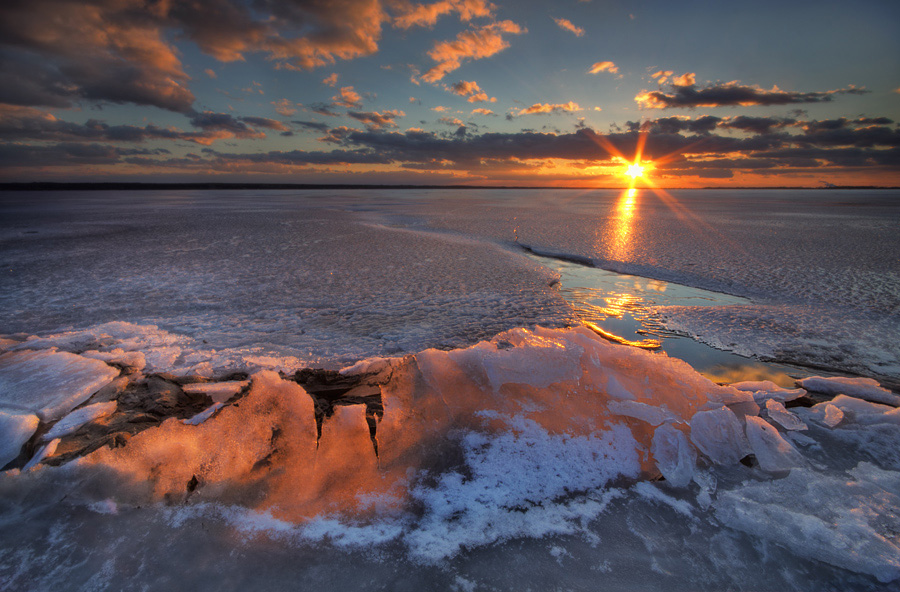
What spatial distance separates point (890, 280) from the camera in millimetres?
5758

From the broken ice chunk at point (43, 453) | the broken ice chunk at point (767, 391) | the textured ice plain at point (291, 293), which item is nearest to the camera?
the broken ice chunk at point (43, 453)

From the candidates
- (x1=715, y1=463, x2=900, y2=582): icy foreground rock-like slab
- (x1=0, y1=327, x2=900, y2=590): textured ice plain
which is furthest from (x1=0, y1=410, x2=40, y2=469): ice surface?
→ (x1=715, y1=463, x2=900, y2=582): icy foreground rock-like slab

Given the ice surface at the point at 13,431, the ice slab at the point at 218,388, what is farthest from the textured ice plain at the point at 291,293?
the ice surface at the point at 13,431

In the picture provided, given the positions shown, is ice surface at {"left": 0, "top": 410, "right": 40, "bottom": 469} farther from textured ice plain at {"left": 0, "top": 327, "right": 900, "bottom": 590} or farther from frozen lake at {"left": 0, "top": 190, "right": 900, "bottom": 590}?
textured ice plain at {"left": 0, "top": 327, "right": 900, "bottom": 590}

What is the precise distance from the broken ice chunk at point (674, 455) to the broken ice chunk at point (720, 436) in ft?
0.27

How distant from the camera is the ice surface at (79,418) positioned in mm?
2182

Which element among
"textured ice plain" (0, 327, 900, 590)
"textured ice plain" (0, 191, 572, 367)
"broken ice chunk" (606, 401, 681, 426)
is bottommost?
"textured ice plain" (0, 191, 572, 367)

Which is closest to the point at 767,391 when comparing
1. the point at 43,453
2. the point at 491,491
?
the point at 491,491

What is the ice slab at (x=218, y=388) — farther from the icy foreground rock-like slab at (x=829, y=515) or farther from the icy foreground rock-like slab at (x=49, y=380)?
the icy foreground rock-like slab at (x=829, y=515)

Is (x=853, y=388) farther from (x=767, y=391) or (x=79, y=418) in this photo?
(x=79, y=418)

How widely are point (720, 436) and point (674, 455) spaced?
1.08 feet

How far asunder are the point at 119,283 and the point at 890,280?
11.3 meters

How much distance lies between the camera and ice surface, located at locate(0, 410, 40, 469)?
6.63ft

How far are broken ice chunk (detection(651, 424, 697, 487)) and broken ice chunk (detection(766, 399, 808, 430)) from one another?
2.24 ft
